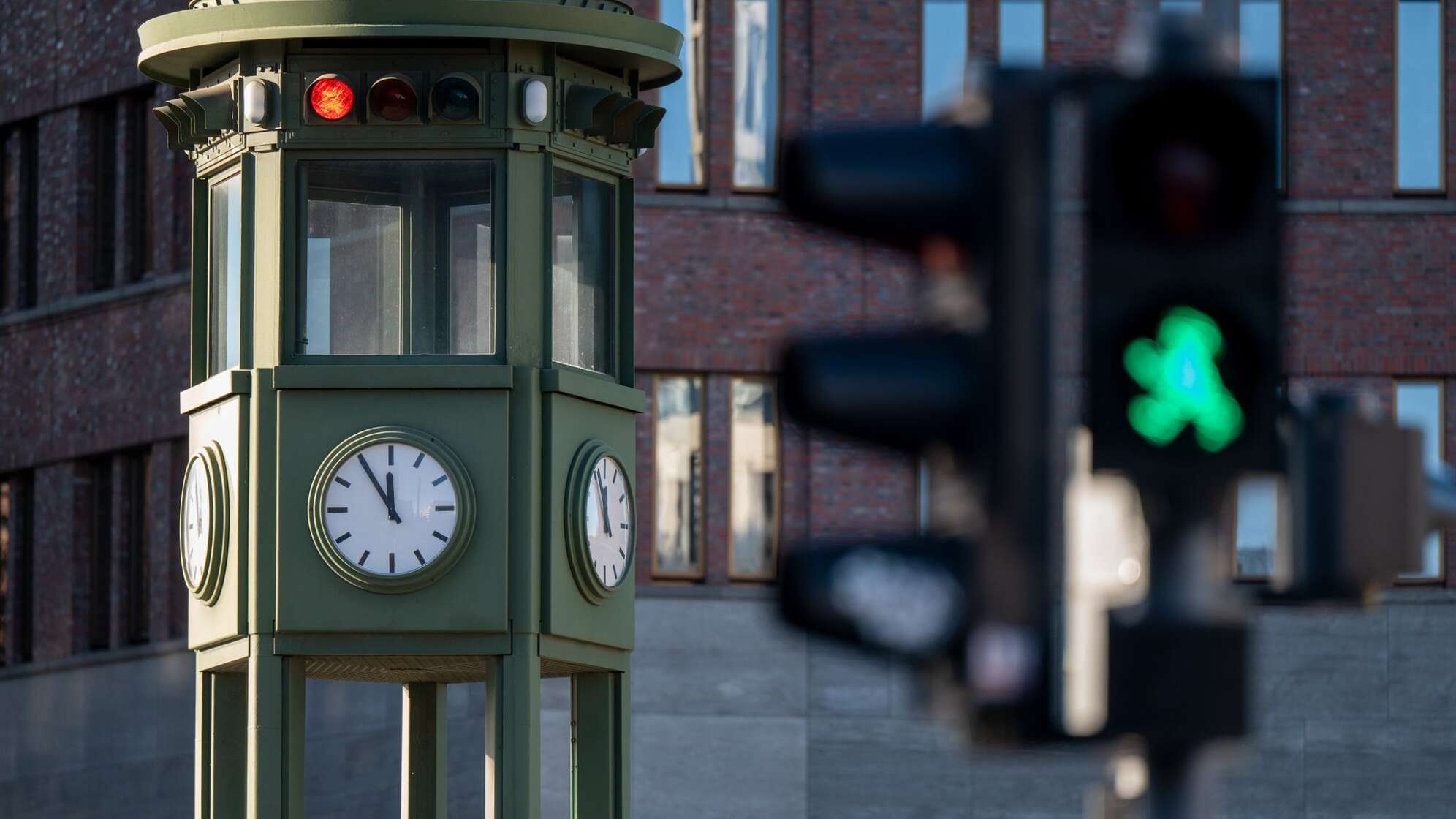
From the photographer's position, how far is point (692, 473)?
32.4m

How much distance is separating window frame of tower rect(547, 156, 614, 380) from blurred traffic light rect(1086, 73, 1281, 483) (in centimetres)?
1109

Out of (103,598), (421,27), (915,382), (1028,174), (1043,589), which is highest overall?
(421,27)

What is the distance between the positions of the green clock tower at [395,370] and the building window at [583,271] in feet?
0.10

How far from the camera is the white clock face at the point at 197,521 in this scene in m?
16.4

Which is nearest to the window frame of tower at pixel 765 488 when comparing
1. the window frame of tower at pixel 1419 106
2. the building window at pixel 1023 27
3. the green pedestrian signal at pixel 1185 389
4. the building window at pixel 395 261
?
the building window at pixel 1023 27

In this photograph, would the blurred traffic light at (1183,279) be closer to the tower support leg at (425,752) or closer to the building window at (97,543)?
the tower support leg at (425,752)

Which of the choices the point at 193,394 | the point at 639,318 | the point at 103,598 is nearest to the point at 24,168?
the point at 103,598

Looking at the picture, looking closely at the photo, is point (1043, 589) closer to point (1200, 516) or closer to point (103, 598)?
point (1200, 516)

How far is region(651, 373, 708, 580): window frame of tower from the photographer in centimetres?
3228

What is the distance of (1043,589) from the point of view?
5219 millimetres

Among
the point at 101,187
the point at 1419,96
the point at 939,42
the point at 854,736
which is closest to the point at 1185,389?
→ the point at 854,736

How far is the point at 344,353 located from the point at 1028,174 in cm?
1123

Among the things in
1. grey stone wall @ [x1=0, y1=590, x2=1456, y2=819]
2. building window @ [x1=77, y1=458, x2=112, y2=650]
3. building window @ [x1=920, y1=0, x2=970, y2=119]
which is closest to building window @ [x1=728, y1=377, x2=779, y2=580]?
grey stone wall @ [x1=0, y1=590, x2=1456, y2=819]

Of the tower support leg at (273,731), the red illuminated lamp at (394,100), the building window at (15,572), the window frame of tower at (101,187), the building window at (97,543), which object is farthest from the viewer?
the building window at (15,572)
